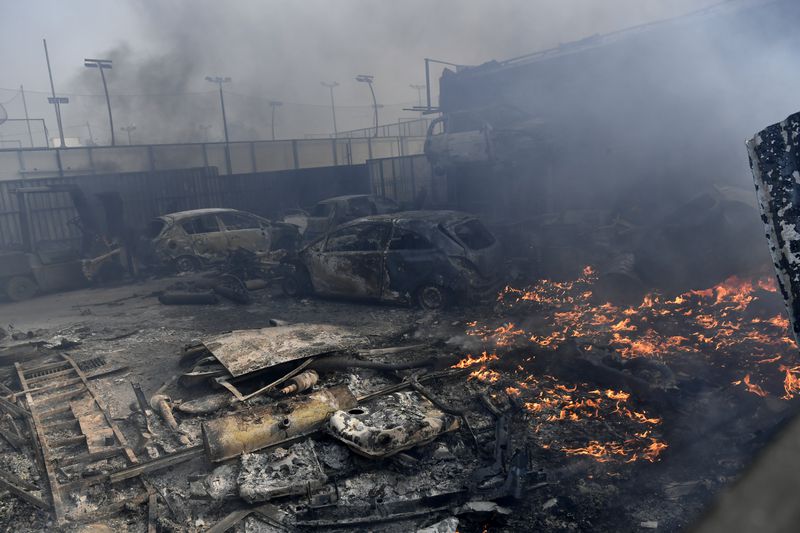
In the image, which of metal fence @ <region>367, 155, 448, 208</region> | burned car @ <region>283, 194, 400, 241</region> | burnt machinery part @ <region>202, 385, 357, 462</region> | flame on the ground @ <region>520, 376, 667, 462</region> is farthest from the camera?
metal fence @ <region>367, 155, 448, 208</region>

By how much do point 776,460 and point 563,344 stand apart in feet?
19.6

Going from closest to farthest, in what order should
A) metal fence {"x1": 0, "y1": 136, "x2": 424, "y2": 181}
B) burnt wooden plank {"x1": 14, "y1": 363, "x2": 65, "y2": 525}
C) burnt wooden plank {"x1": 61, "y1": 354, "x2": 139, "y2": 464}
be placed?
burnt wooden plank {"x1": 14, "y1": 363, "x2": 65, "y2": 525}, burnt wooden plank {"x1": 61, "y1": 354, "x2": 139, "y2": 464}, metal fence {"x1": 0, "y1": 136, "x2": 424, "y2": 181}

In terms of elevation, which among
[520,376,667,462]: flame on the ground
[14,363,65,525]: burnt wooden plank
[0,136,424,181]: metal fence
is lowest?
[520,376,667,462]: flame on the ground

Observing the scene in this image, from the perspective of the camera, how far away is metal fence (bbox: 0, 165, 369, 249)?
15.0 meters

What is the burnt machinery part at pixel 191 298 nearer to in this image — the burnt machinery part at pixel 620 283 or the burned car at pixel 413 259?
the burned car at pixel 413 259

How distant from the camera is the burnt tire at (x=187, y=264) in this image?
12914 mm

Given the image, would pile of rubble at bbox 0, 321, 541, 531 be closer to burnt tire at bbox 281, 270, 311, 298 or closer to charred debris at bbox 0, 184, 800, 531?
charred debris at bbox 0, 184, 800, 531

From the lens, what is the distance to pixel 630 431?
457cm

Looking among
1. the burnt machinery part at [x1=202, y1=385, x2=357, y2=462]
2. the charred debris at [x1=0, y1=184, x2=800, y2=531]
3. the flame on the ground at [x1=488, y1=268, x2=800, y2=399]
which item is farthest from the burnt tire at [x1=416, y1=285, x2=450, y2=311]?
the burnt machinery part at [x1=202, y1=385, x2=357, y2=462]

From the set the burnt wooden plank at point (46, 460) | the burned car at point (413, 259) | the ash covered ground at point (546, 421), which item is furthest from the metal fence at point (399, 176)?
the burnt wooden plank at point (46, 460)

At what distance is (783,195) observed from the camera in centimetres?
161

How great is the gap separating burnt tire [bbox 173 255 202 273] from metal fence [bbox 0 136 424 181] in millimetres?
12035

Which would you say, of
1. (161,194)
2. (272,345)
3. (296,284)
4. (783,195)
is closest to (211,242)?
(296,284)

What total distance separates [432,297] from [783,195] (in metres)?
6.91
